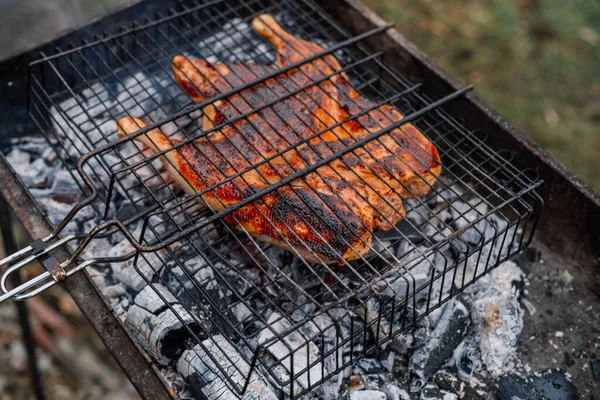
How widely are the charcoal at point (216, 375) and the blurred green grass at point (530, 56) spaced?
3613 mm

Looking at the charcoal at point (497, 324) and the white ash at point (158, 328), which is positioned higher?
the white ash at point (158, 328)

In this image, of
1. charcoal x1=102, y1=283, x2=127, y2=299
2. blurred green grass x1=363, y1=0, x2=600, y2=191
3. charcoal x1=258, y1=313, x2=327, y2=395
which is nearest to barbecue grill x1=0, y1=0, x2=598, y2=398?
charcoal x1=258, y1=313, x2=327, y2=395

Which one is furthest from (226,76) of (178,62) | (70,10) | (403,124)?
(70,10)

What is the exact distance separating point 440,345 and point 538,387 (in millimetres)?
457

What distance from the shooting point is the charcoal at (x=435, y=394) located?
272 cm

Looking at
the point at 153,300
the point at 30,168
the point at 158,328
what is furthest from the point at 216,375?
the point at 30,168

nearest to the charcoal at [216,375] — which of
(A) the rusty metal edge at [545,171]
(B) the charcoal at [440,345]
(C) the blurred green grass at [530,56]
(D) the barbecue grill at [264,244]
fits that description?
(D) the barbecue grill at [264,244]

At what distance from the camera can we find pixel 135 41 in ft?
12.0

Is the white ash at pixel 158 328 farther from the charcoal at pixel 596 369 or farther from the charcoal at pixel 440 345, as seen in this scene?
the charcoal at pixel 596 369

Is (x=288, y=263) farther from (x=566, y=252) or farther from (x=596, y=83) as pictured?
(x=596, y=83)

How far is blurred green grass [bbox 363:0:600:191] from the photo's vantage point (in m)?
5.32

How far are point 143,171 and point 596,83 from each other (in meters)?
4.20

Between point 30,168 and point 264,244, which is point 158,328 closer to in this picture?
point 264,244

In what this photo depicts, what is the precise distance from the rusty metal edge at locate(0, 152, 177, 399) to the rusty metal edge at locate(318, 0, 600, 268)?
6.41 ft
